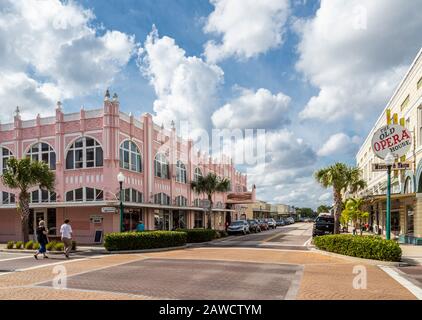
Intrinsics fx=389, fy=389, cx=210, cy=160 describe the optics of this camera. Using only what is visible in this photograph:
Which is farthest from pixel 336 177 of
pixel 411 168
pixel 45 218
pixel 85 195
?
pixel 45 218

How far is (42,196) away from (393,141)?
25.0 meters

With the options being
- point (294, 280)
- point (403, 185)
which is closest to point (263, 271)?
point (294, 280)

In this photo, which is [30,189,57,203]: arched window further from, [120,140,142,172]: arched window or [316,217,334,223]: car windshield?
[316,217,334,223]: car windshield

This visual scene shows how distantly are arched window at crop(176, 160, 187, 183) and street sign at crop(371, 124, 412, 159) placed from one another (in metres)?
22.3

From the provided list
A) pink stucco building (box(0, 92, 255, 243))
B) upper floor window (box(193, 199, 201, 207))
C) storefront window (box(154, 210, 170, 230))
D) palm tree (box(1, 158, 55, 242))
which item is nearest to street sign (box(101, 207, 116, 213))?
pink stucco building (box(0, 92, 255, 243))

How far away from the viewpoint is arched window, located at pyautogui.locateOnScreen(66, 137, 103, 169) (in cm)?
2841

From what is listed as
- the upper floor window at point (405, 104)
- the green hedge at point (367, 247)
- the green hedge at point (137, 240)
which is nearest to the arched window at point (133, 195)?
the green hedge at point (137, 240)

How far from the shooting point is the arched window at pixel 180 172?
126 feet

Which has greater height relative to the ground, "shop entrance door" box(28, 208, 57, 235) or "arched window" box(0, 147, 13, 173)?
"arched window" box(0, 147, 13, 173)

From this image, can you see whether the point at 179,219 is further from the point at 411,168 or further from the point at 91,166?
the point at 411,168

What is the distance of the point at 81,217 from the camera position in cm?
2872

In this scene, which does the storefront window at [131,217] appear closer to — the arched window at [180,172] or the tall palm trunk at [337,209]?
the arched window at [180,172]

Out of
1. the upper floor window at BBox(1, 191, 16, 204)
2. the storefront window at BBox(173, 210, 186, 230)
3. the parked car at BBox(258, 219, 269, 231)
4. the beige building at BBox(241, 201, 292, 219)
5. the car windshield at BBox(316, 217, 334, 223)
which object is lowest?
the beige building at BBox(241, 201, 292, 219)

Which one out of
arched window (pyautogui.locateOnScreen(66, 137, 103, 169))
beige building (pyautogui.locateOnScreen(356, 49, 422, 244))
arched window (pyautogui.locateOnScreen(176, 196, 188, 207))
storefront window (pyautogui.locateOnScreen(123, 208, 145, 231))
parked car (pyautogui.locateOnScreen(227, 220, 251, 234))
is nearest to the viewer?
beige building (pyautogui.locateOnScreen(356, 49, 422, 244))
